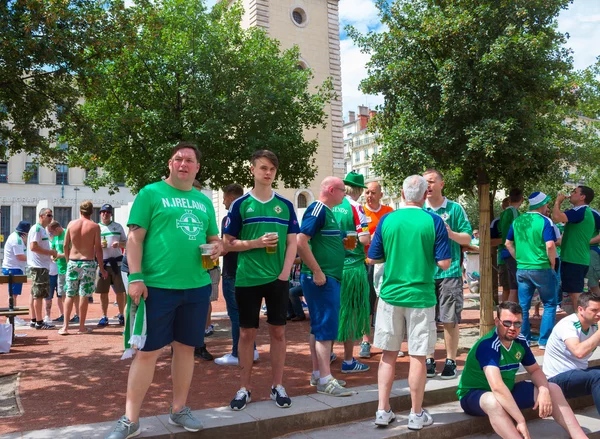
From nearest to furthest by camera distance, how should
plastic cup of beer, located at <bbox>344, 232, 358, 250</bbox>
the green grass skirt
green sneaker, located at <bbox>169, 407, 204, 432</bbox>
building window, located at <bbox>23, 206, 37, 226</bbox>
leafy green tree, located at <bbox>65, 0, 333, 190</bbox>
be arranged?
1. green sneaker, located at <bbox>169, 407, 204, 432</bbox>
2. plastic cup of beer, located at <bbox>344, 232, 358, 250</bbox>
3. the green grass skirt
4. leafy green tree, located at <bbox>65, 0, 333, 190</bbox>
5. building window, located at <bbox>23, 206, 37, 226</bbox>

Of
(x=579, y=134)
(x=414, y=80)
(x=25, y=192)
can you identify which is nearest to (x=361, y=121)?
(x=25, y=192)

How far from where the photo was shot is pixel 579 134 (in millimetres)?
19484

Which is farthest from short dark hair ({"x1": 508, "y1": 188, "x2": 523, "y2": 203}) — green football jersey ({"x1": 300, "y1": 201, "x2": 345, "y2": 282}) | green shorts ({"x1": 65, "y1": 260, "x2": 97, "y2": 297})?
green shorts ({"x1": 65, "y1": 260, "x2": 97, "y2": 297})

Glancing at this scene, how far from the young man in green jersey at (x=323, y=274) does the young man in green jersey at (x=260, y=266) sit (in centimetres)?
40

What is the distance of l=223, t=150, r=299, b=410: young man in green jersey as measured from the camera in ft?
15.0

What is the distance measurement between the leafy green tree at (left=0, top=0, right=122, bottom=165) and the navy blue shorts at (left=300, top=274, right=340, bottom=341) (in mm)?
5015

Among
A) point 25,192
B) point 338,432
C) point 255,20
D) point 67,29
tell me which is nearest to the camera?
point 338,432

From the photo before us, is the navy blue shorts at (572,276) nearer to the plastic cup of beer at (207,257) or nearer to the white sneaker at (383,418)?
the white sneaker at (383,418)

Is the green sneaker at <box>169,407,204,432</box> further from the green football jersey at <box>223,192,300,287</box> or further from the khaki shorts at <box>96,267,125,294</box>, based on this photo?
the khaki shorts at <box>96,267,125,294</box>

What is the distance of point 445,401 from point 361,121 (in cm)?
7720

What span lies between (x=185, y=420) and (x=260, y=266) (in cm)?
133

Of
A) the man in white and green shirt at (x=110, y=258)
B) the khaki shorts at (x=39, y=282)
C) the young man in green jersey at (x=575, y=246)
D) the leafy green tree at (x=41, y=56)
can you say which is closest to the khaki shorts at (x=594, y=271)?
the young man in green jersey at (x=575, y=246)

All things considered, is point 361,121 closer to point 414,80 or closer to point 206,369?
point 414,80

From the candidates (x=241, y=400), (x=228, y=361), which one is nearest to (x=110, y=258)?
(x=228, y=361)
